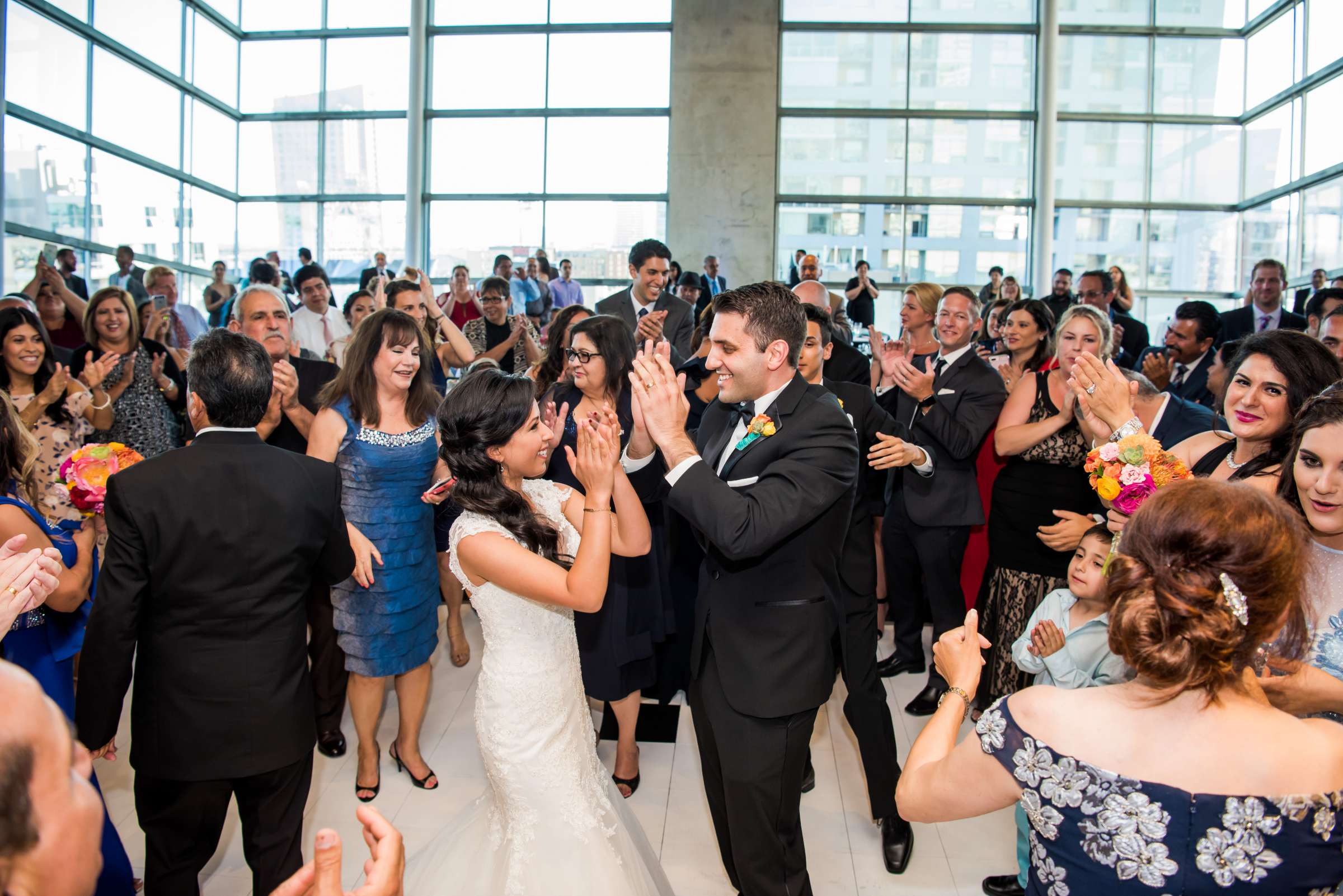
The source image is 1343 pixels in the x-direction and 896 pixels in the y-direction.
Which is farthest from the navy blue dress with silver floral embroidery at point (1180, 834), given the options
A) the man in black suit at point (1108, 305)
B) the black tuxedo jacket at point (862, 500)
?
the man in black suit at point (1108, 305)

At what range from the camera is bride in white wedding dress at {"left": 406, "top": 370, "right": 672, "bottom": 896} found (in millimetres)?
2070

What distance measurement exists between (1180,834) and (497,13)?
44.8ft

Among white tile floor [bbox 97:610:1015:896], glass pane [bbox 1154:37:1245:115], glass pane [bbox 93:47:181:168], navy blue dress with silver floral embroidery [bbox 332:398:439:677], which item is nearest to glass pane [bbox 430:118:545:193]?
glass pane [bbox 93:47:181:168]

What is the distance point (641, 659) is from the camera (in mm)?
3326

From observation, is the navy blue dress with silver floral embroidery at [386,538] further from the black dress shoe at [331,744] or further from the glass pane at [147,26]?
the glass pane at [147,26]

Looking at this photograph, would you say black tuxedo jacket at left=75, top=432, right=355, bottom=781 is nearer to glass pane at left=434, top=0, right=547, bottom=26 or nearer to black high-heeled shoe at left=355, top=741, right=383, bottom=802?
black high-heeled shoe at left=355, top=741, right=383, bottom=802

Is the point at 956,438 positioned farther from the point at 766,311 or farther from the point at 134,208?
the point at 134,208

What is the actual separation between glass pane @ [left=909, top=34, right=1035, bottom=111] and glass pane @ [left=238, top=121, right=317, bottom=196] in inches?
342

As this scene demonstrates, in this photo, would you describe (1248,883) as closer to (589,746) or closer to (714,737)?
(714,737)

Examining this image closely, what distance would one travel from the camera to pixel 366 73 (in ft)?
42.4

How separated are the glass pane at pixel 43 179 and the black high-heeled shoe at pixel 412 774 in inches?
337

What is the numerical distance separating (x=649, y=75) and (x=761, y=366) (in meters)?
11.4

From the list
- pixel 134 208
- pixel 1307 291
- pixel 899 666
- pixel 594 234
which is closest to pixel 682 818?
pixel 899 666

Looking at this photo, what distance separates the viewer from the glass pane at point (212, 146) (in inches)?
478
